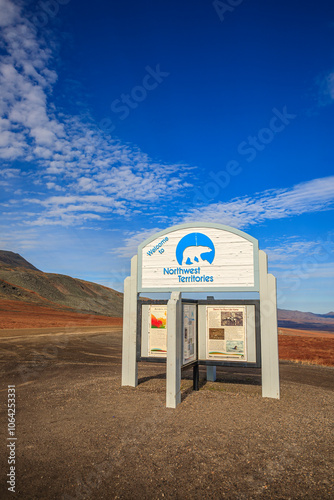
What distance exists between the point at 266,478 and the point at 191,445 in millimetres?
1368

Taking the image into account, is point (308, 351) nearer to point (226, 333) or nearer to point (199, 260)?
point (226, 333)

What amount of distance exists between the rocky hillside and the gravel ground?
210 ft

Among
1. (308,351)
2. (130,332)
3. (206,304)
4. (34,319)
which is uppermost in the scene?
(206,304)

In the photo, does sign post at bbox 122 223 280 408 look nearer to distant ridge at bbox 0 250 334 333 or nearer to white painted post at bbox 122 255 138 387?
white painted post at bbox 122 255 138 387

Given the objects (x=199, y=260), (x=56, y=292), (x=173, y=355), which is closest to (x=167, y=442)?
(x=173, y=355)

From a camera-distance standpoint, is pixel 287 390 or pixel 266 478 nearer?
pixel 266 478

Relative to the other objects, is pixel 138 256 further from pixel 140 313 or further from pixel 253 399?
pixel 253 399

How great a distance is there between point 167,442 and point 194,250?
5211 mm

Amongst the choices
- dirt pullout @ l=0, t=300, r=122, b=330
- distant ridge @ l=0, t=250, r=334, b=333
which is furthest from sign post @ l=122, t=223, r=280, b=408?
distant ridge @ l=0, t=250, r=334, b=333

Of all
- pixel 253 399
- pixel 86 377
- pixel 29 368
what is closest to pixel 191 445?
pixel 253 399

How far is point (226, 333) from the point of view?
Answer: 9.25 m

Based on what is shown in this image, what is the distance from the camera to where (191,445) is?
5402 millimetres

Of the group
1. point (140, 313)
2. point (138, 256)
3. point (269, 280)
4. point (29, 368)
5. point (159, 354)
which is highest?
point (138, 256)

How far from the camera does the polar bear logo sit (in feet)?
30.9
